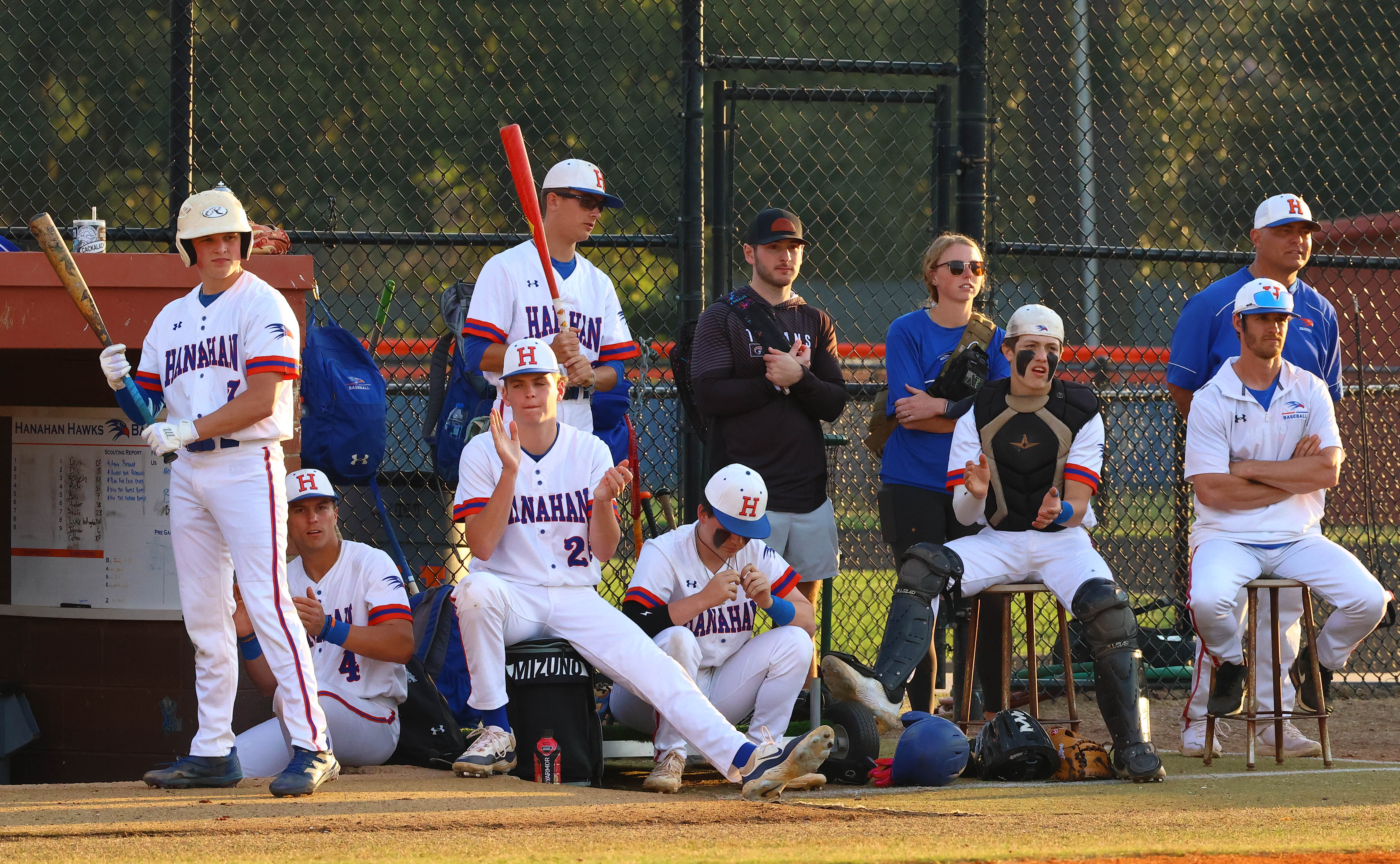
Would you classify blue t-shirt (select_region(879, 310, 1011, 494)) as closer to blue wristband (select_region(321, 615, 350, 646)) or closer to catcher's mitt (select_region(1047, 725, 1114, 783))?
catcher's mitt (select_region(1047, 725, 1114, 783))

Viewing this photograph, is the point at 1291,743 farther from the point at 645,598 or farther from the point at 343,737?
the point at 343,737

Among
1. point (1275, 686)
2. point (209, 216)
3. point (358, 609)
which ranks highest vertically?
point (209, 216)

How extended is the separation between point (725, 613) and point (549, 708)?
28.8 inches

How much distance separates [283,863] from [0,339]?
2630 millimetres

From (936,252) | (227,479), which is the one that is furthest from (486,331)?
(936,252)

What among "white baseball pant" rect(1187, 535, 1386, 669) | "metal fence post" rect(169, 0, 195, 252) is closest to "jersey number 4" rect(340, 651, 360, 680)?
"metal fence post" rect(169, 0, 195, 252)

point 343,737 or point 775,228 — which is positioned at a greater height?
point 775,228

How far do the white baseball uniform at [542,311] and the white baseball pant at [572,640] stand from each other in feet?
2.57

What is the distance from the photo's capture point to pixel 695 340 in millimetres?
5688

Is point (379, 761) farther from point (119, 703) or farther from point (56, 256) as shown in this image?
point (56, 256)

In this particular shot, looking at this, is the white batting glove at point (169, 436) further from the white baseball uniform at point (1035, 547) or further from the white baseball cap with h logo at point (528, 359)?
the white baseball uniform at point (1035, 547)

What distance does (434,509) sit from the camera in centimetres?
621

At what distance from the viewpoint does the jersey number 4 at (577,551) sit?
5043mm

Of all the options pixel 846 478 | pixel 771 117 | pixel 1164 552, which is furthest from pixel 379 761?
pixel 771 117
